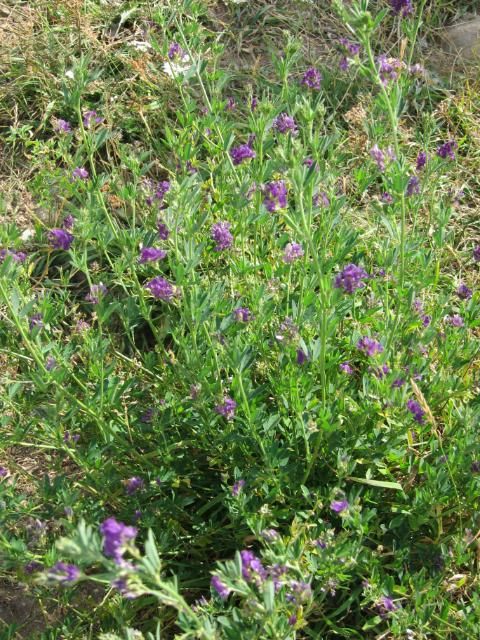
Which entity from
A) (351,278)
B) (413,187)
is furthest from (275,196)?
(413,187)

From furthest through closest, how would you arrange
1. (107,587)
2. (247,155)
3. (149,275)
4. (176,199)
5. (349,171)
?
(349,171), (149,275), (247,155), (107,587), (176,199)

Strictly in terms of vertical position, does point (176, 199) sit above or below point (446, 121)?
above

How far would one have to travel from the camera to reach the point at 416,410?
277cm

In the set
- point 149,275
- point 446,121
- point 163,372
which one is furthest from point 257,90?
point 163,372

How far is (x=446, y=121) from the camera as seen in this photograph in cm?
497

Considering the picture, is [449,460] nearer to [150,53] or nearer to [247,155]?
[247,155]

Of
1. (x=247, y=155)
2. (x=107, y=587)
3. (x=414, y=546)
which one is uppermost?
(x=247, y=155)

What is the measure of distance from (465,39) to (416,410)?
358 centimetres

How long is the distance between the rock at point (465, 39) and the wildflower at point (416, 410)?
333 centimetres

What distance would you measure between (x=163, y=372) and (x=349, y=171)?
81.2 inches

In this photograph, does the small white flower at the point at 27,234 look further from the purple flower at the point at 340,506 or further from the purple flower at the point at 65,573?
the purple flower at the point at 65,573

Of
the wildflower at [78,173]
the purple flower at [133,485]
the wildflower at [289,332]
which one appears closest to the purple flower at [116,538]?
the wildflower at [289,332]

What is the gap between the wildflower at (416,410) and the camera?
277 centimetres

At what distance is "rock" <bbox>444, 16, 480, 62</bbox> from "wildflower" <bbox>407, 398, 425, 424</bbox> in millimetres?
3328
